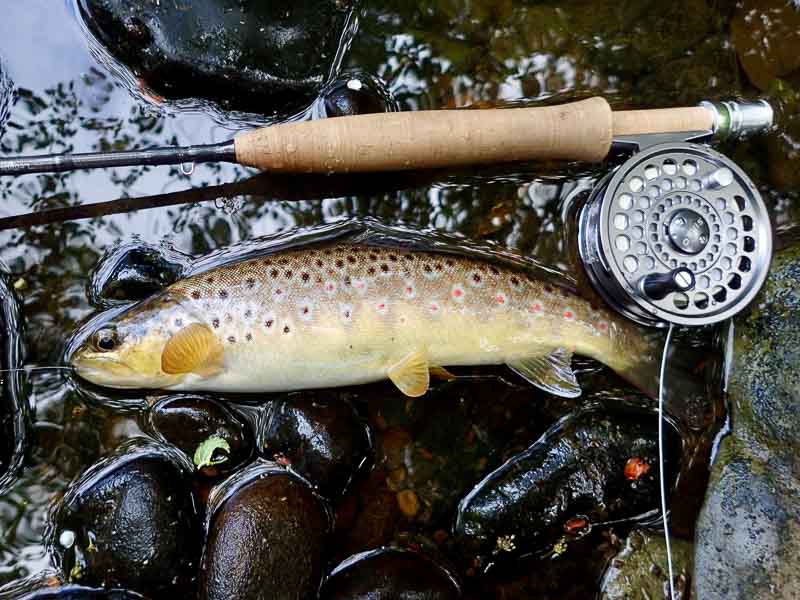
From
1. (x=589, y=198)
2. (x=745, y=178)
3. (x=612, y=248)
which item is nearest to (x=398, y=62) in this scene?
(x=589, y=198)

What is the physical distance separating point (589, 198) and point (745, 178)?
491 millimetres

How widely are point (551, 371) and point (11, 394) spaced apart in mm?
1705

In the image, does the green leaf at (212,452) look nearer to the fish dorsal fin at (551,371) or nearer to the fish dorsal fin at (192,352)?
the fish dorsal fin at (192,352)

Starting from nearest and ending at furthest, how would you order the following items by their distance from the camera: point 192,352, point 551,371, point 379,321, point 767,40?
point 192,352, point 379,321, point 551,371, point 767,40

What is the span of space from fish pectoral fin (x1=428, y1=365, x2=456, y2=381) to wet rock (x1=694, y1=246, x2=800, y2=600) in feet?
3.12

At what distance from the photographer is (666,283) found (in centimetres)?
203

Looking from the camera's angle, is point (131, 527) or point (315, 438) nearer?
point (131, 527)

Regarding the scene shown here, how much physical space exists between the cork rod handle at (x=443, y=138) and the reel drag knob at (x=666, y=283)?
0.42 metres

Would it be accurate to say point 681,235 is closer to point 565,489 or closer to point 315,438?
point 565,489

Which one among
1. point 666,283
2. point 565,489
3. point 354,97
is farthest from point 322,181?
point 565,489

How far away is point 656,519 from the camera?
233cm

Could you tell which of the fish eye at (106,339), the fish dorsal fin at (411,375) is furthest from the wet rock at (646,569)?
the fish eye at (106,339)

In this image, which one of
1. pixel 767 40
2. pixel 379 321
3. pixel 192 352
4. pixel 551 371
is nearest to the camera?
pixel 192 352

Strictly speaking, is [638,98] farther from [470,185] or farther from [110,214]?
[110,214]
